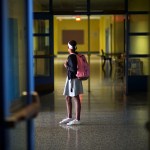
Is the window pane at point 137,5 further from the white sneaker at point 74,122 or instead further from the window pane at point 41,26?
the white sneaker at point 74,122

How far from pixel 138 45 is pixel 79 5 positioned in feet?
7.86

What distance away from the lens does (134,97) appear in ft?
41.3

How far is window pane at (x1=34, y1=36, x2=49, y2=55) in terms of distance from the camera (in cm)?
1388

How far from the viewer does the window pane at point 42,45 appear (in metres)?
13.9

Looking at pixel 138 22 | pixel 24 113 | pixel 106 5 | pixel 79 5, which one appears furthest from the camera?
pixel 106 5

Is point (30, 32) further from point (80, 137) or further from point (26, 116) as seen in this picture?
point (80, 137)

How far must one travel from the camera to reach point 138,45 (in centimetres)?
1357

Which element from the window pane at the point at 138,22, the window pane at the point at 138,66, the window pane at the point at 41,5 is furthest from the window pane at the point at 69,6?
the window pane at the point at 138,66

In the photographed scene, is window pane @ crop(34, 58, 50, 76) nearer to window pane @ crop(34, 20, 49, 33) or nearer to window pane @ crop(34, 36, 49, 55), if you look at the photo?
window pane @ crop(34, 36, 49, 55)

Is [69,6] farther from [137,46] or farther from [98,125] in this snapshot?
[98,125]

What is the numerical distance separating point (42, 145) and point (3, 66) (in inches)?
154

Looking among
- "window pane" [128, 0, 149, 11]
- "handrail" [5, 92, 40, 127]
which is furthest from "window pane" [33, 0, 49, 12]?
"handrail" [5, 92, 40, 127]

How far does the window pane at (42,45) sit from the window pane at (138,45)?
271cm

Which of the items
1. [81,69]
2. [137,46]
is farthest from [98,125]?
[137,46]
